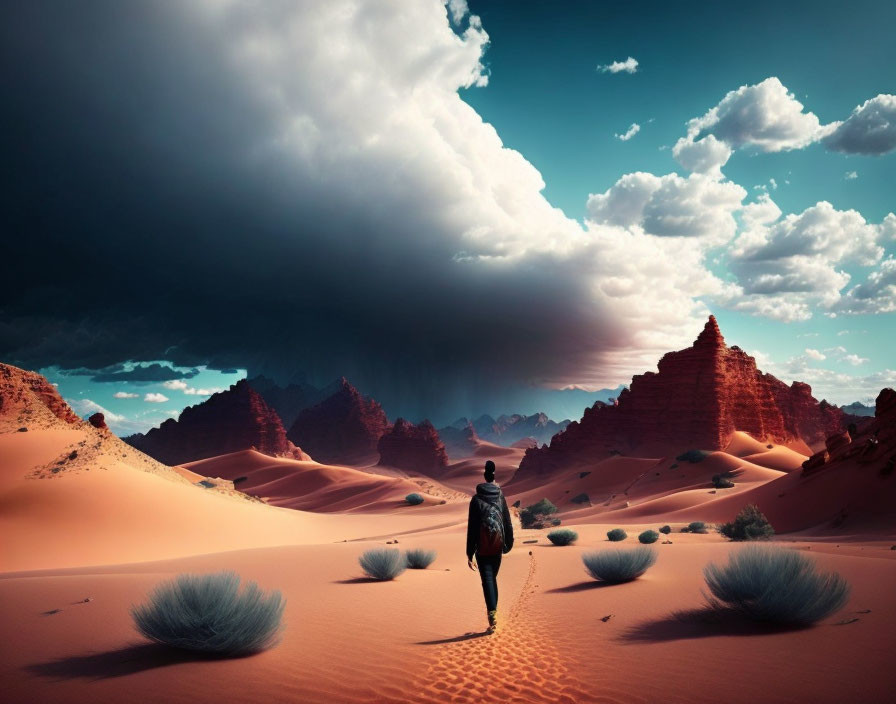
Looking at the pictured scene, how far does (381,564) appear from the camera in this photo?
11578 millimetres

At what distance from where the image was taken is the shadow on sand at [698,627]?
6.46 m

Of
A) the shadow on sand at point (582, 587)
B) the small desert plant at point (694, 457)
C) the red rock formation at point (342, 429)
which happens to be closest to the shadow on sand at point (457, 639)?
the shadow on sand at point (582, 587)

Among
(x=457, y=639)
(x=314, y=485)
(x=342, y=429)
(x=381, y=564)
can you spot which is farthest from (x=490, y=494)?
(x=342, y=429)

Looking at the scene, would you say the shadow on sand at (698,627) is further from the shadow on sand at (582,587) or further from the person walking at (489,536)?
the shadow on sand at (582,587)

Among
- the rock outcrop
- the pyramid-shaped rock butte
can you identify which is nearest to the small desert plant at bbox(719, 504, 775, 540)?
the rock outcrop

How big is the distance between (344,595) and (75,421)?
38.9 m

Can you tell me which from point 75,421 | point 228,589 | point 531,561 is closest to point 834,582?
point 228,589

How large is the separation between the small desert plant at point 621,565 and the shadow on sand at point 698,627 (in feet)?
8.55

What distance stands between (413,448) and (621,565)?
424ft

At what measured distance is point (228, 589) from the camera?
610 cm

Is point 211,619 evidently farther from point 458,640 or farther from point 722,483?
point 722,483

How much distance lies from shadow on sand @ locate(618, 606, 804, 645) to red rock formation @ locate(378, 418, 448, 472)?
127 m

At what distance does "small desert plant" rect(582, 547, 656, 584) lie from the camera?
10227 mm

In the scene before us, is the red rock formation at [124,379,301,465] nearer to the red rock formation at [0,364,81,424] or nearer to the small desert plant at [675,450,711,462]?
the red rock formation at [0,364,81,424]
